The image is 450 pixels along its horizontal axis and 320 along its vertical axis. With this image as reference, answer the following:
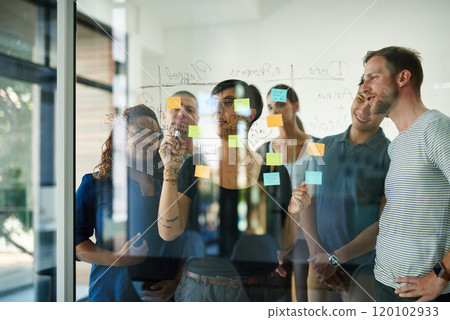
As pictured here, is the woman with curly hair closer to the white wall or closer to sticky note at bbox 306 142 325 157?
the white wall

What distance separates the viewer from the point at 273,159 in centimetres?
199

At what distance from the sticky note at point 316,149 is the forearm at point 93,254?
120 centimetres

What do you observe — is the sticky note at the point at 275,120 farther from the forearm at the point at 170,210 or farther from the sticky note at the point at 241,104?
the forearm at the point at 170,210

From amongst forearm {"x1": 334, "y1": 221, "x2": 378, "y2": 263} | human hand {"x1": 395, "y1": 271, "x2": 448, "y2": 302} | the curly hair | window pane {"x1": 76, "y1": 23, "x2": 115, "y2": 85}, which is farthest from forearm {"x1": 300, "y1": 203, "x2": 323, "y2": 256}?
window pane {"x1": 76, "y1": 23, "x2": 115, "y2": 85}

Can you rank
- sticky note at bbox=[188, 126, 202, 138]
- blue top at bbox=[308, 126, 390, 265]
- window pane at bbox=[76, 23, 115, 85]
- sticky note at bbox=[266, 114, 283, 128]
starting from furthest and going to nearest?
window pane at bbox=[76, 23, 115, 85], sticky note at bbox=[188, 126, 202, 138], sticky note at bbox=[266, 114, 283, 128], blue top at bbox=[308, 126, 390, 265]

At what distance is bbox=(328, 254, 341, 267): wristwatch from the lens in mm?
1931

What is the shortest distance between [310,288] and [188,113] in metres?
1.09

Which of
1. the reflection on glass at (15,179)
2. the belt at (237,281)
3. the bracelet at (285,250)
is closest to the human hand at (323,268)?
the bracelet at (285,250)

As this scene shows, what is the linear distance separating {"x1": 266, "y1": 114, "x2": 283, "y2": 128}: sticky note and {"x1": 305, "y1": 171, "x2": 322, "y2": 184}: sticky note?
0.91 ft

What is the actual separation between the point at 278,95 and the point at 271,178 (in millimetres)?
415

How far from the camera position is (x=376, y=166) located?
187 centimetres

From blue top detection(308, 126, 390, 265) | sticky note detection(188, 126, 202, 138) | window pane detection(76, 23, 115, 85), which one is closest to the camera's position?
blue top detection(308, 126, 390, 265)

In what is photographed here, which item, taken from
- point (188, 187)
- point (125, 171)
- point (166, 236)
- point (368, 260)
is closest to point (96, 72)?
point (125, 171)
